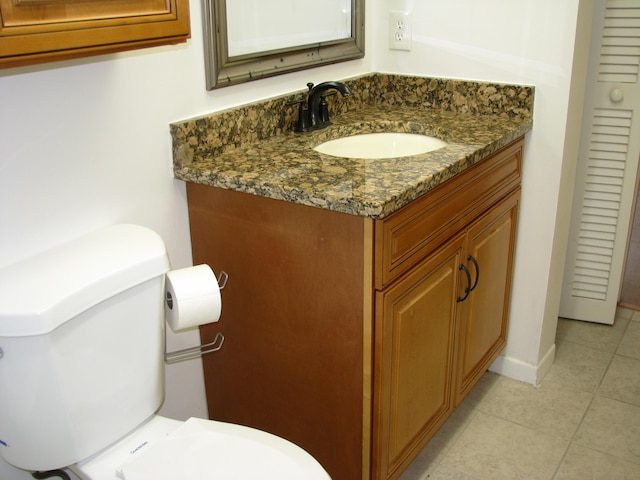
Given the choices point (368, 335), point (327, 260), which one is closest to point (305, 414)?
point (368, 335)

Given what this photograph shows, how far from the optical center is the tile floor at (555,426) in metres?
1.88

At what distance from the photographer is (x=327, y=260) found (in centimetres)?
141

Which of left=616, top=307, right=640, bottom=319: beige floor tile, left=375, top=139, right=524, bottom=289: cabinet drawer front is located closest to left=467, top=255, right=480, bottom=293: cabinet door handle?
left=375, top=139, right=524, bottom=289: cabinet drawer front

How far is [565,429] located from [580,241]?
0.79m

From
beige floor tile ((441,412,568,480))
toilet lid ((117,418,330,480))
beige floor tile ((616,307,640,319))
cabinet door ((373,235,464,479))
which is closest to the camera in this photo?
toilet lid ((117,418,330,480))

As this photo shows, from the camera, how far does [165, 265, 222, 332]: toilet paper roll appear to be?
1.33 m

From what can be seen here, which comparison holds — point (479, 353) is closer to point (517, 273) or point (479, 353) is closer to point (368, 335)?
point (517, 273)

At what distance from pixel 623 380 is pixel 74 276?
187cm

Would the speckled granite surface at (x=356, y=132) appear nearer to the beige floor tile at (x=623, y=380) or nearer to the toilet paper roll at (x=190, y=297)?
the toilet paper roll at (x=190, y=297)

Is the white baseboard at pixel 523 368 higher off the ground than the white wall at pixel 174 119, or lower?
lower

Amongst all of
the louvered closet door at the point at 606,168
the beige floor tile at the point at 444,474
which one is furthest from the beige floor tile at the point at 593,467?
the louvered closet door at the point at 606,168

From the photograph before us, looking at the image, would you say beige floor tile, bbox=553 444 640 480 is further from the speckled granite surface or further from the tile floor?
the speckled granite surface

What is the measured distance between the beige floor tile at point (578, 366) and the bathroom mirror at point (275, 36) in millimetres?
1271

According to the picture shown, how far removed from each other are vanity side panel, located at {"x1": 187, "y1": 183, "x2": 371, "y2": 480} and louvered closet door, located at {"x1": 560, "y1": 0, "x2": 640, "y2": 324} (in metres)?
1.41
